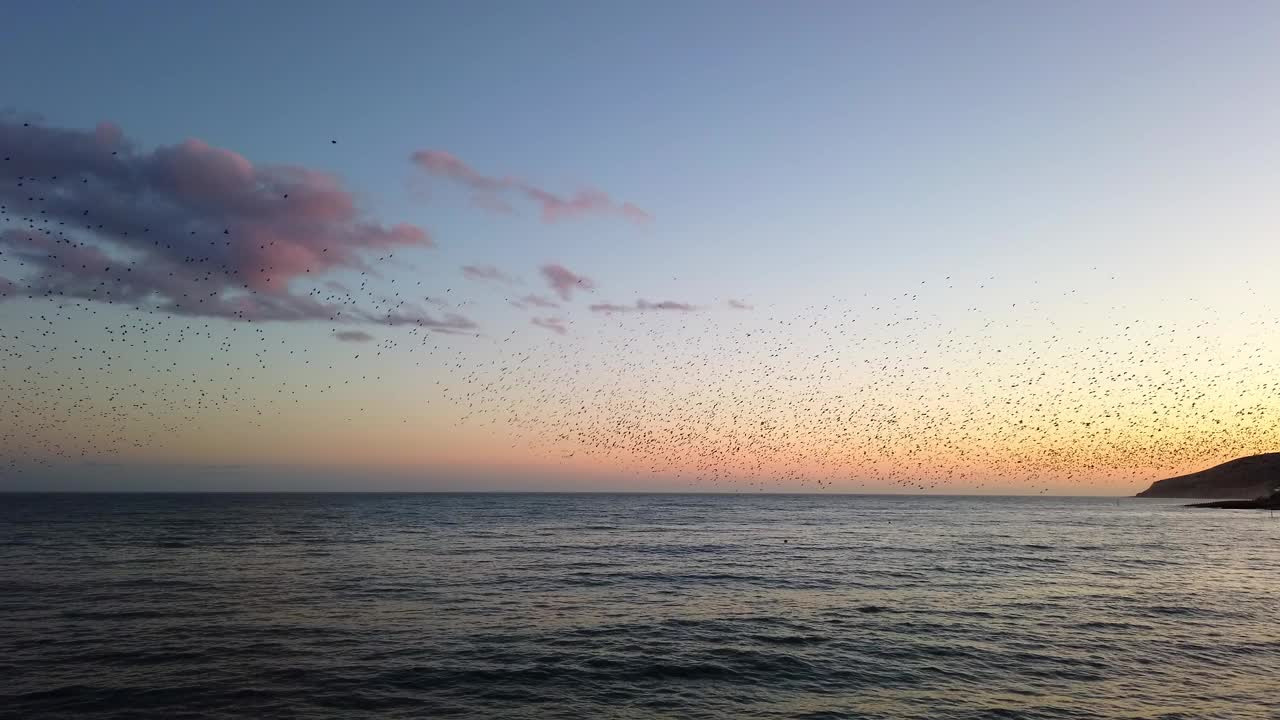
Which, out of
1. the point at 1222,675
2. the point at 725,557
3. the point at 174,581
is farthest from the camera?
the point at 725,557

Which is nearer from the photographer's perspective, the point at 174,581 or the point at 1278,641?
the point at 1278,641

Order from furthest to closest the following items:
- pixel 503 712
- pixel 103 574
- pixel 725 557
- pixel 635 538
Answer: pixel 635 538 → pixel 725 557 → pixel 103 574 → pixel 503 712

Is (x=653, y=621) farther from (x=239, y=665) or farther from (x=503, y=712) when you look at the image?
(x=239, y=665)

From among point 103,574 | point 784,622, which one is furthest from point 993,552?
point 103,574

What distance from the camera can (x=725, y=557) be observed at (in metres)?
64.6

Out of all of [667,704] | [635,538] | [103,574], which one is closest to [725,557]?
[635,538]

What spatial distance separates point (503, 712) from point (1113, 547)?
79.0 m

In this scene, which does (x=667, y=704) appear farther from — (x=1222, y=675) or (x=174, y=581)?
(x=174, y=581)

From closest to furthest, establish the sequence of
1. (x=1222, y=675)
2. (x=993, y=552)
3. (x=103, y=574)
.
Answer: (x=1222, y=675) < (x=103, y=574) < (x=993, y=552)

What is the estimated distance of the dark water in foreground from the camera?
2239 centimetres

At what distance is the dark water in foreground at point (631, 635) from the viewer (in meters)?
22.4

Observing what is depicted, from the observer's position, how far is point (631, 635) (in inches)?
1240

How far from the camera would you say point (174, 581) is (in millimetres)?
46375

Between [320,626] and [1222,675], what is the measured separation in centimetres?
3656
